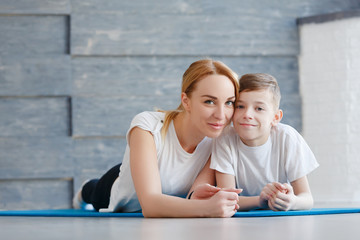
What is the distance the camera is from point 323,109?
3.77m

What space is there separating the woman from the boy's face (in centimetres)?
4

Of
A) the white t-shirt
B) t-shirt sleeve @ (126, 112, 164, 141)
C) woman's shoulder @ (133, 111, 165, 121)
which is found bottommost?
the white t-shirt

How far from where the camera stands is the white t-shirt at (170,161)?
6.01 feet

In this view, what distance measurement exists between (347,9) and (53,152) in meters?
2.47

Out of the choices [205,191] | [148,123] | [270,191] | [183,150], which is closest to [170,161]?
[183,150]

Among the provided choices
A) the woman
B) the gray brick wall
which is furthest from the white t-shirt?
the gray brick wall

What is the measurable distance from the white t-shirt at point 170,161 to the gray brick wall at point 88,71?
178 centimetres

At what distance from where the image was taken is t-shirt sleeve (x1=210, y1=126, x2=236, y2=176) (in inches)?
73.4

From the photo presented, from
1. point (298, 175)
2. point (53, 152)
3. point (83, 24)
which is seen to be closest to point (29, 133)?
point (53, 152)

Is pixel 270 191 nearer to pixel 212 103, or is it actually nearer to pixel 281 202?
pixel 281 202

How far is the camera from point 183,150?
1.90m

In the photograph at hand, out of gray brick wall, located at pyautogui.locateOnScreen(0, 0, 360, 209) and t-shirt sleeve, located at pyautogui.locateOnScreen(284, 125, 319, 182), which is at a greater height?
gray brick wall, located at pyautogui.locateOnScreen(0, 0, 360, 209)

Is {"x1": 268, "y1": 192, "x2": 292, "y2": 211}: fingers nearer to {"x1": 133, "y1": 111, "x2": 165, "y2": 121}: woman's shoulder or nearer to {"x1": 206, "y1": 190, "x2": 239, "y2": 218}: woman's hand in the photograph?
{"x1": 206, "y1": 190, "x2": 239, "y2": 218}: woman's hand

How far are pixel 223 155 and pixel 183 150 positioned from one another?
5.8 inches
